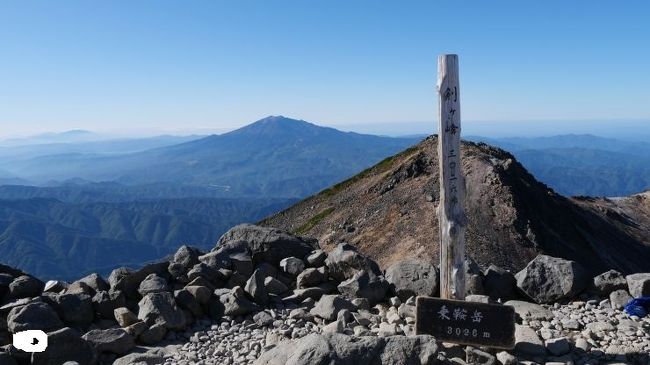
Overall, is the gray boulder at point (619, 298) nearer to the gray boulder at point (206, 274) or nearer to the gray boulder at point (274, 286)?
the gray boulder at point (274, 286)

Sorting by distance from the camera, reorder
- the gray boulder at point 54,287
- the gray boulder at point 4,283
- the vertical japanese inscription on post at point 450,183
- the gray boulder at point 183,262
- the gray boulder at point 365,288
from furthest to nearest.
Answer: the gray boulder at point 183,262, the gray boulder at point 54,287, the gray boulder at point 365,288, the gray boulder at point 4,283, the vertical japanese inscription on post at point 450,183

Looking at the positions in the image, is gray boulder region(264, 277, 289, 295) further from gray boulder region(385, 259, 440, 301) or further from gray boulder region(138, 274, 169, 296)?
gray boulder region(385, 259, 440, 301)

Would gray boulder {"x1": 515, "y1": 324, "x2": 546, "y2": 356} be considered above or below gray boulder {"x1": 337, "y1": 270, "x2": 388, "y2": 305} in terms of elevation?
below

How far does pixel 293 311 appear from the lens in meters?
12.3

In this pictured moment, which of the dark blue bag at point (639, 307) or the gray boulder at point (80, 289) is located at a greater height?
the gray boulder at point (80, 289)

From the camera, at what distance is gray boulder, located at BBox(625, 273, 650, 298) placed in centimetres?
1166

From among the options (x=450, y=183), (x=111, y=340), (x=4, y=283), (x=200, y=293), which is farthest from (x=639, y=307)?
(x=4, y=283)

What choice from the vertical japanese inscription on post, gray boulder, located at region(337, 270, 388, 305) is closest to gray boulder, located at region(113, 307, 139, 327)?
gray boulder, located at region(337, 270, 388, 305)

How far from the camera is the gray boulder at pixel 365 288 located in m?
12.7

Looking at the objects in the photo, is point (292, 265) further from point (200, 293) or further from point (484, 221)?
point (484, 221)

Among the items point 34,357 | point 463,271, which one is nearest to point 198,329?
point 34,357

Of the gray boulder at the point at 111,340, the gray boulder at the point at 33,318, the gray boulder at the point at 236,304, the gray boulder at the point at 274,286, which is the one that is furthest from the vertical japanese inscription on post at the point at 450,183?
the gray boulder at the point at 33,318

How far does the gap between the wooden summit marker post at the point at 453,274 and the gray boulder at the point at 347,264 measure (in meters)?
2.73

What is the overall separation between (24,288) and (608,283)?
14.3 metres
